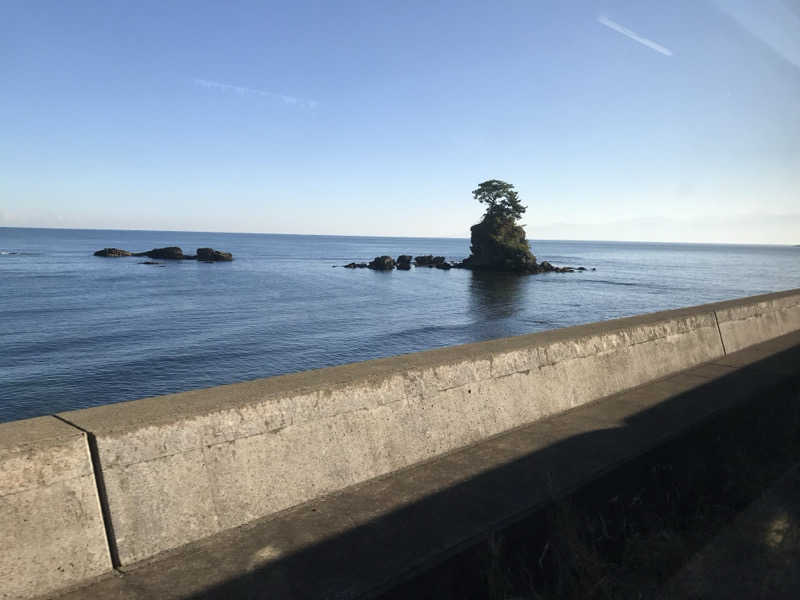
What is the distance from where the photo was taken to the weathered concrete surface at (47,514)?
2271 mm

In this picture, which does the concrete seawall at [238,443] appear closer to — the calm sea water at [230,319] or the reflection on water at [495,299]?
the calm sea water at [230,319]

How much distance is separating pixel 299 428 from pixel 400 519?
2.70 feet

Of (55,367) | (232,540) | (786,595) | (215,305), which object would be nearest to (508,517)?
(786,595)

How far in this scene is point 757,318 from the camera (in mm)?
8758

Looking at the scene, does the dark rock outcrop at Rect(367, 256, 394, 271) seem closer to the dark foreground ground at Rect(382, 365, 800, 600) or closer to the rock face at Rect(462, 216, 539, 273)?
the rock face at Rect(462, 216, 539, 273)

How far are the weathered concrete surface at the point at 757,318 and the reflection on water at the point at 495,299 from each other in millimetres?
22733

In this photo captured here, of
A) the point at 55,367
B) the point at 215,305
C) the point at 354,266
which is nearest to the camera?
the point at 55,367

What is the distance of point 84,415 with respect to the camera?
9.46 feet

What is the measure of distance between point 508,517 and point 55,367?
1027 inches

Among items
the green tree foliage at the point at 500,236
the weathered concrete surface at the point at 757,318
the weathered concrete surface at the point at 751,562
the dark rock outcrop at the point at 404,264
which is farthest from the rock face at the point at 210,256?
the weathered concrete surface at the point at 751,562

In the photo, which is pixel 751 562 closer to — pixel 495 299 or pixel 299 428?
pixel 299 428

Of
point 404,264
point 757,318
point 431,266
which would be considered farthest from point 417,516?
point 431,266

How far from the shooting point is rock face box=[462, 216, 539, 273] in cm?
8344

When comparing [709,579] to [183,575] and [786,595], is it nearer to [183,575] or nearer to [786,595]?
[786,595]
